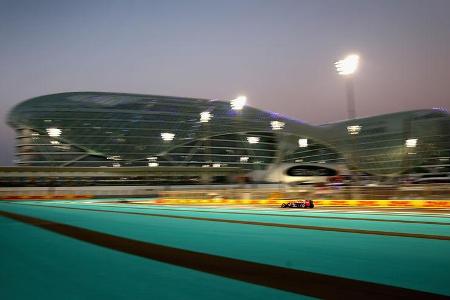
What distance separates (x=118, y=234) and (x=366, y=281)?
10.7 m

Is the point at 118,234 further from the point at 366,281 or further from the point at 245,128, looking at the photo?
the point at 245,128

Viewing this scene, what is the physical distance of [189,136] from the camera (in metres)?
117

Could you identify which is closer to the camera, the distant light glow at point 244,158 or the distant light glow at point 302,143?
the distant light glow at point 244,158

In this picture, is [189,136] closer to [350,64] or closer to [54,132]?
[54,132]

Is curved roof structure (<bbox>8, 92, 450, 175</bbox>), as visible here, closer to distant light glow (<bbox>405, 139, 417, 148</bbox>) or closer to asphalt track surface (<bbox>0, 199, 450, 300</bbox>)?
distant light glow (<bbox>405, 139, 417, 148</bbox>)

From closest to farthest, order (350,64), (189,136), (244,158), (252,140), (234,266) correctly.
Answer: (234,266) → (350,64) → (189,136) → (244,158) → (252,140)

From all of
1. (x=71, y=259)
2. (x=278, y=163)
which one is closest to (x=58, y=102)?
(x=278, y=163)

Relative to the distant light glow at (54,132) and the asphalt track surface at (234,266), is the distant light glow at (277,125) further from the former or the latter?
the asphalt track surface at (234,266)

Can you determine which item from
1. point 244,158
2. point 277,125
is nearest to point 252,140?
point 244,158

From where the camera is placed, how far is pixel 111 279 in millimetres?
7410

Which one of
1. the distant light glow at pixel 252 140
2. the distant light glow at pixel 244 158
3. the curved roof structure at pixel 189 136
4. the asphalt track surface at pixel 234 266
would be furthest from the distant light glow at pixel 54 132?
the asphalt track surface at pixel 234 266

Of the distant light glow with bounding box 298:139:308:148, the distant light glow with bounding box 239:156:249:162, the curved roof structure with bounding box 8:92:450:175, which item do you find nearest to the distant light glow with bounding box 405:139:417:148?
the curved roof structure with bounding box 8:92:450:175

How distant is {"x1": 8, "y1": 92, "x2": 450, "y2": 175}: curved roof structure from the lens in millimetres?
109750

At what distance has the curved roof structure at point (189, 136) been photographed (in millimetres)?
109750
